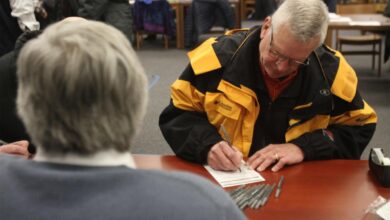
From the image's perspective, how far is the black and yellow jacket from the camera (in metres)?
1.86

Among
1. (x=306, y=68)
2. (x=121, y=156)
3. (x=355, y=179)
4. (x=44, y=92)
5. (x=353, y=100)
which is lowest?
(x=355, y=179)

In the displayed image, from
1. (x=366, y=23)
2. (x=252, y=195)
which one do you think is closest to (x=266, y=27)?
(x=252, y=195)

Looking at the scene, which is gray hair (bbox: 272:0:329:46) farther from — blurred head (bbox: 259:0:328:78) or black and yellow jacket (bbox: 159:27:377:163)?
black and yellow jacket (bbox: 159:27:377:163)

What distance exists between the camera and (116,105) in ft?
2.36

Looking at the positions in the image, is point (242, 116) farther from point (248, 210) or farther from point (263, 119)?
point (248, 210)

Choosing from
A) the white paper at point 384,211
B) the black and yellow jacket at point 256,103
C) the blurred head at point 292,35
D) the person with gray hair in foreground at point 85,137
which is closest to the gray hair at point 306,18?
the blurred head at point 292,35

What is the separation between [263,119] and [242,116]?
0.36ft

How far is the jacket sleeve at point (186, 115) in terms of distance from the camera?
1.84 m

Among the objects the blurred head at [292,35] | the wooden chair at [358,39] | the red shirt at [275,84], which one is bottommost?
the wooden chair at [358,39]

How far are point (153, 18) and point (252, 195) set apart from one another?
613 cm

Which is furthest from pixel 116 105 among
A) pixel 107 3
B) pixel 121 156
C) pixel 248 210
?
pixel 107 3

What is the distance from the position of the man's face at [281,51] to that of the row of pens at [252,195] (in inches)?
19.5

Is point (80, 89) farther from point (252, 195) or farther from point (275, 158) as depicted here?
point (275, 158)

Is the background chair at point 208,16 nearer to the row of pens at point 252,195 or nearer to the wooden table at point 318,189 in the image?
the wooden table at point 318,189
